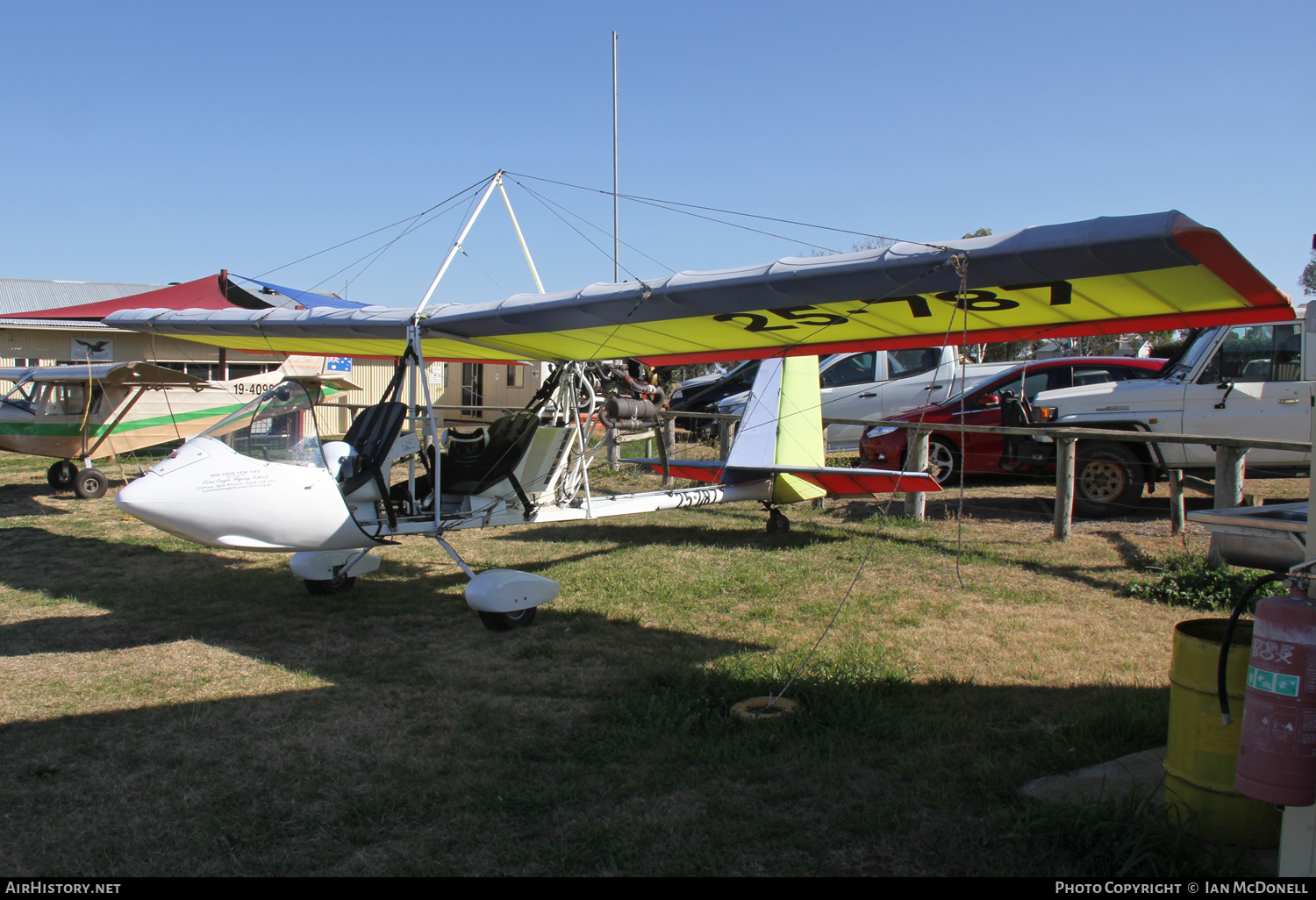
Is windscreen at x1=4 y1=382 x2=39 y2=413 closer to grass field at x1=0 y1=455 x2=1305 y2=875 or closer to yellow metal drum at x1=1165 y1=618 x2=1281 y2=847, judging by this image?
grass field at x1=0 y1=455 x2=1305 y2=875

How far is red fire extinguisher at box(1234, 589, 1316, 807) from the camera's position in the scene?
7.94ft

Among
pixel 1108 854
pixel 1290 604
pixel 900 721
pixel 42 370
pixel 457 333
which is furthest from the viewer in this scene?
pixel 42 370

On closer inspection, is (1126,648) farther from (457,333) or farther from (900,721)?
(457,333)

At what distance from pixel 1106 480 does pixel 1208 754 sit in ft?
22.4

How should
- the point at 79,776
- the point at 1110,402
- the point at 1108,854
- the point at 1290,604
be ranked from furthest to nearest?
the point at 1110,402, the point at 79,776, the point at 1108,854, the point at 1290,604

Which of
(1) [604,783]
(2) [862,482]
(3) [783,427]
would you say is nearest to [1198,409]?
(2) [862,482]

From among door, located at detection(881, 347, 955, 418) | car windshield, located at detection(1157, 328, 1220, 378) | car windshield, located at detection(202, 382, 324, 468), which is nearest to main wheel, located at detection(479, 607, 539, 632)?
car windshield, located at detection(202, 382, 324, 468)

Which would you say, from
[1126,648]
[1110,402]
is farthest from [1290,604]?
[1110,402]

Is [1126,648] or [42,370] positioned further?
[42,370]

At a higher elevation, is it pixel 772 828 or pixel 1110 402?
pixel 1110 402

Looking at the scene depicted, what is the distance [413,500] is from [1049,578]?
17.4 ft

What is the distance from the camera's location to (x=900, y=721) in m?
3.96

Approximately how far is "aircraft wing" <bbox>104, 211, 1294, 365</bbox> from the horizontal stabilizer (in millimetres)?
1740

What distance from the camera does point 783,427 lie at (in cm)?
935
